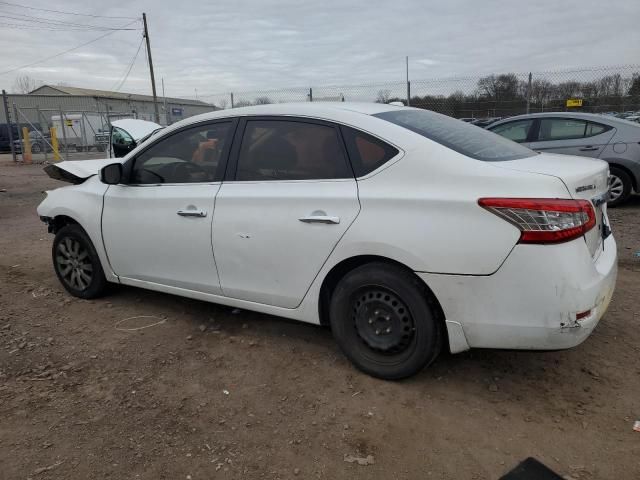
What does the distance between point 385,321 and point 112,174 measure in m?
2.46

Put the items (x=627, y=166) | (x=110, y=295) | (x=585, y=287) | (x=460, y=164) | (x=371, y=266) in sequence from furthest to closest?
1. (x=627, y=166)
2. (x=110, y=295)
3. (x=371, y=266)
4. (x=460, y=164)
5. (x=585, y=287)

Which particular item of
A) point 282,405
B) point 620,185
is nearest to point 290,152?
point 282,405

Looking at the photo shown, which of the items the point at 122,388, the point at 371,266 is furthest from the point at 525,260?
the point at 122,388

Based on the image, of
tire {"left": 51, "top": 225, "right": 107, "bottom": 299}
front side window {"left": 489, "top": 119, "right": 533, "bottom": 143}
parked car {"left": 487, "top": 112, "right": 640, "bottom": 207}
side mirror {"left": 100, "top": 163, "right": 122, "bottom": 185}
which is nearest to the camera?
side mirror {"left": 100, "top": 163, "right": 122, "bottom": 185}

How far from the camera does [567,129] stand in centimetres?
791

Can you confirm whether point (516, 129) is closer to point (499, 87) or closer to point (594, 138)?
point (594, 138)

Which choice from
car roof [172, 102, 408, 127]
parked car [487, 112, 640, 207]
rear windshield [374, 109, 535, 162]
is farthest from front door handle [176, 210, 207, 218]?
parked car [487, 112, 640, 207]

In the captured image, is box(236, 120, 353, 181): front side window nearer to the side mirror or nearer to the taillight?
the taillight

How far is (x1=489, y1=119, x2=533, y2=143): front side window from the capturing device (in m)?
8.18

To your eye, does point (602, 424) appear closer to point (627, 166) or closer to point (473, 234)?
Result: point (473, 234)

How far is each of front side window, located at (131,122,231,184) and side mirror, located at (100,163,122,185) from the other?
0.11 metres

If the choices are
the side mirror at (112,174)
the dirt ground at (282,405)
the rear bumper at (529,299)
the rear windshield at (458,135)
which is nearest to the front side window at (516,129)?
the dirt ground at (282,405)

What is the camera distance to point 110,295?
15.3ft

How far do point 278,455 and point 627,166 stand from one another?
7175 mm
